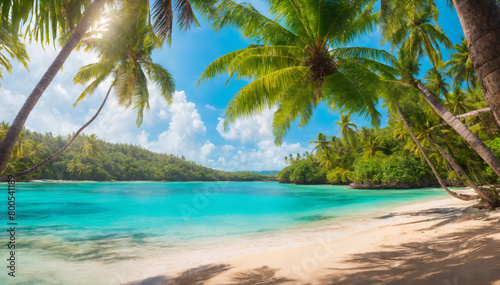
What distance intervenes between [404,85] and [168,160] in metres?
96.6

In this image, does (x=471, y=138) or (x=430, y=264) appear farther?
(x=471, y=138)

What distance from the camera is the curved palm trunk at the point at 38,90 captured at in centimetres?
197

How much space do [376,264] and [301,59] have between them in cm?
539

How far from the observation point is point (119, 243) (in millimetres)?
6902

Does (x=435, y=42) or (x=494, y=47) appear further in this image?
(x=435, y=42)

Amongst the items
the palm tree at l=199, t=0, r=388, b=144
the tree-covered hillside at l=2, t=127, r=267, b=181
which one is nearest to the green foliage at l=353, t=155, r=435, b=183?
the palm tree at l=199, t=0, r=388, b=144

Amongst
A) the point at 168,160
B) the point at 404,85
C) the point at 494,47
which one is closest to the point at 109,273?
the point at 494,47

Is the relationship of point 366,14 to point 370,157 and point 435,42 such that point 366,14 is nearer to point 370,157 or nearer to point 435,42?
point 435,42

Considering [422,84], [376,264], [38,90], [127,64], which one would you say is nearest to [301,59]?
[422,84]

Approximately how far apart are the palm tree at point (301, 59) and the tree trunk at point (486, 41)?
4.13 meters

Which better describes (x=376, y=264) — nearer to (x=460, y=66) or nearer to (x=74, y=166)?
(x=460, y=66)

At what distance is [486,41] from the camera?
1.64 metres

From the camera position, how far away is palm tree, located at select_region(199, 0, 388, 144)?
6.12m

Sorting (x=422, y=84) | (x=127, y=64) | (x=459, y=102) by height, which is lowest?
(x=422, y=84)
